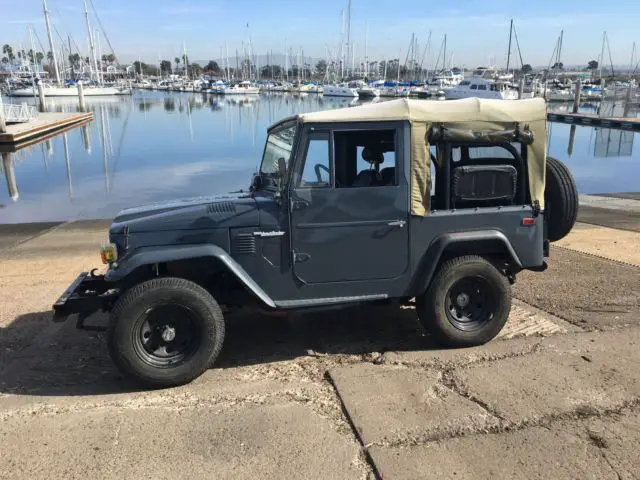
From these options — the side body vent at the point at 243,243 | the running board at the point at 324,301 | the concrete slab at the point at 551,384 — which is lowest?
the concrete slab at the point at 551,384

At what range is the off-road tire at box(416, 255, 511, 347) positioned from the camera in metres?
4.78

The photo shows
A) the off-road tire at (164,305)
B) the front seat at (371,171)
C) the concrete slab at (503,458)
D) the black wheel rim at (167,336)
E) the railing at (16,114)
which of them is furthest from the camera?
the railing at (16,114)

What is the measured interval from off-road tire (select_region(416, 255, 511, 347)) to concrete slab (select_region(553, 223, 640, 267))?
3884 millimetres

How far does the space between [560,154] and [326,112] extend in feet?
88.1

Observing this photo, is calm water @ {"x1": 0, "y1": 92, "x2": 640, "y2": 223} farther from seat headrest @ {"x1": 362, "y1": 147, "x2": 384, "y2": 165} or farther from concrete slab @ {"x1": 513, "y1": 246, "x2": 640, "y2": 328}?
seat headrest @ {"x1": 362, "y1": 147, "x2": 384, "y2": 165}

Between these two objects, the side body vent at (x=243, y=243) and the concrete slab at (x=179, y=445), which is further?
the side body vent at (x=243, y=243)

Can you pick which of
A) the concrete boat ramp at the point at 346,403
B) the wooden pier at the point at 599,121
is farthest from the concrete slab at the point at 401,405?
the wooden pier at the point at 599,121

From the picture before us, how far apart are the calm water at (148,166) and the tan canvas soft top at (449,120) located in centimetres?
1247

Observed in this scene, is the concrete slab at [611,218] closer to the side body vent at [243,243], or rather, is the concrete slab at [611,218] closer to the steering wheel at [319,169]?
the steering wheel at [319,169]

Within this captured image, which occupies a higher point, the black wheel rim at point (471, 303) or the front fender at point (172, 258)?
the front fender at point (172, 258)

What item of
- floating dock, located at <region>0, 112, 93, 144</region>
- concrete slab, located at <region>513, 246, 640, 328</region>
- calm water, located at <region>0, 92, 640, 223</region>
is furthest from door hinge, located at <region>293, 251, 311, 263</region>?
floating dock, located at <region>0, 112, 93, 144</region>

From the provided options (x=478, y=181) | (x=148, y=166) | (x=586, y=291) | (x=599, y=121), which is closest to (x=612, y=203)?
(x=586, y=291)

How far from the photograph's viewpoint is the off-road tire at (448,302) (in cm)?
478

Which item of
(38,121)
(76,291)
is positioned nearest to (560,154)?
(76,291)
